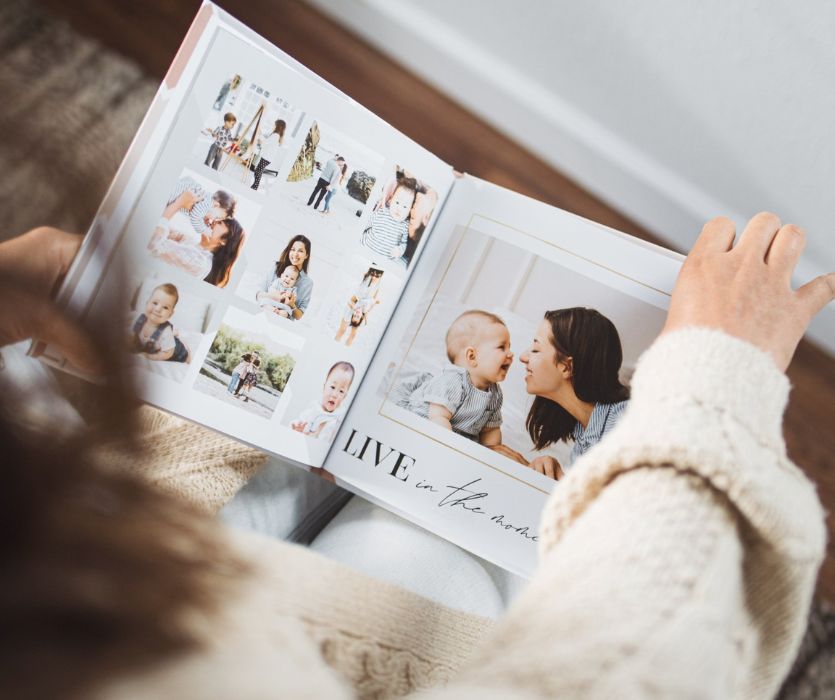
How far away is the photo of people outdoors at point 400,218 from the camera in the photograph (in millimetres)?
485

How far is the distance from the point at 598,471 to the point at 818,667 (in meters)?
0.56

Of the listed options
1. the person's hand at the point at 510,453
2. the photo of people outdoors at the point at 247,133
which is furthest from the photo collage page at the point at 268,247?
the person's hand at the point at 510,453

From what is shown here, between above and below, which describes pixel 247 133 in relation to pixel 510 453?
above

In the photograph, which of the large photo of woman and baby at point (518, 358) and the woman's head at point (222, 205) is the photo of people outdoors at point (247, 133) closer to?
the woman's head at point (222, 205)

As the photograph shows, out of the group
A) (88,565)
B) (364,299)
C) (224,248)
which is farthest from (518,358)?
(88,565)

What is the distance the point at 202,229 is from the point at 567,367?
28 centimetres

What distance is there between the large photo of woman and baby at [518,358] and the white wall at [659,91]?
21cm

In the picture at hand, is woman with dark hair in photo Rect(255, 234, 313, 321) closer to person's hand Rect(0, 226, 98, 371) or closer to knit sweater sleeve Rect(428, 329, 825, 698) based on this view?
person's hand Rect(0, 226, 98, 371)

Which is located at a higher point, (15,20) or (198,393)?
(15,20)

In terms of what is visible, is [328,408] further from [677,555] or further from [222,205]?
[677,555]

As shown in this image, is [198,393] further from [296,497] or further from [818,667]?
[818,667]

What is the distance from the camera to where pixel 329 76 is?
69cm

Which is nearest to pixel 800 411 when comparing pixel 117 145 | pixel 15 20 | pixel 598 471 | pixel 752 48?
pixel 752 48

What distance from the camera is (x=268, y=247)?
1.52ft
